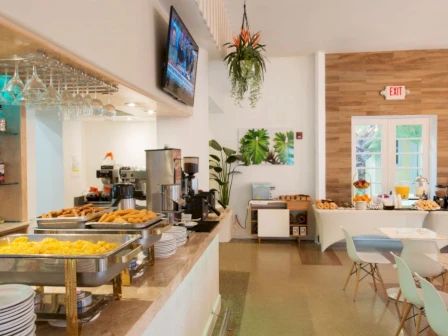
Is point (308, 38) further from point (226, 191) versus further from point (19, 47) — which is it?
point (19, 47)

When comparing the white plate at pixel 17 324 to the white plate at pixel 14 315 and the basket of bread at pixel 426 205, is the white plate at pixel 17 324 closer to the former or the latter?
the white plate at pixel 14 315

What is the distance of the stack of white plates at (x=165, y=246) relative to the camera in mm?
2303

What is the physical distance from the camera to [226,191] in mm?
7309

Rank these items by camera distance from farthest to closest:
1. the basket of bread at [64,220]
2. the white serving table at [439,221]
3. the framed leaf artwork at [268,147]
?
1. the framed leaf artwork at [268,147]
2. the white serving table at [439,221]
3. the basket of bread at [64,220]

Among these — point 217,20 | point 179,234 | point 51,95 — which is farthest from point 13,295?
point 217,20

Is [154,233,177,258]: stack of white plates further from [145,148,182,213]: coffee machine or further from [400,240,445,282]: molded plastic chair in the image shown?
[400,240,445,282]: molded plastic chair

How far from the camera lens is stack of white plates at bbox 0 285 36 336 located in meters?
1.08

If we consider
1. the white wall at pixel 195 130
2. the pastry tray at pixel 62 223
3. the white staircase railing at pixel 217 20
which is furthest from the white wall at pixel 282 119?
the pastry tray at pixel 62 223

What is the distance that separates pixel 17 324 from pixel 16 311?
0.04m

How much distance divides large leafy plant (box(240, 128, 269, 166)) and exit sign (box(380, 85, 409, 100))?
2.38 m

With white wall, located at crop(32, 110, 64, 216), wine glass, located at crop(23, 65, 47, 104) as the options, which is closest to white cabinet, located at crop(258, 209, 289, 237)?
white wall, located at crop(32, 110, 64, 216)

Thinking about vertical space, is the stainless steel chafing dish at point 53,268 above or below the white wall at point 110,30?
below

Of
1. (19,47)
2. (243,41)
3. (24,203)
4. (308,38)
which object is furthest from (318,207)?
(19,47)

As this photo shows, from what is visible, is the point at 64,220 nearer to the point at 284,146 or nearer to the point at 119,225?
the point at 119,225
